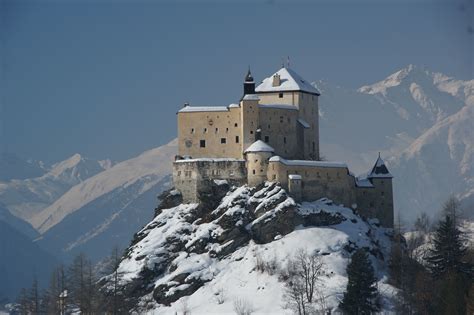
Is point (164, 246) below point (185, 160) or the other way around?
below

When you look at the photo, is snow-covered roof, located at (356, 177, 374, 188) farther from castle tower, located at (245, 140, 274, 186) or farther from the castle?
castle tower, located at (245, 140, 274, 186)

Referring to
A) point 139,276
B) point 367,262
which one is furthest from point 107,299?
point 367,262

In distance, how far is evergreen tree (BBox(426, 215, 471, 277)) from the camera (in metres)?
141

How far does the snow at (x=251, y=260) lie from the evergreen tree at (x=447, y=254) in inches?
232

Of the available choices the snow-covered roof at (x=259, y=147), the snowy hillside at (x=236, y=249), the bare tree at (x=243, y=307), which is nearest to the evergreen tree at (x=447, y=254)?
the snowy hillside at (x=236, y=249)

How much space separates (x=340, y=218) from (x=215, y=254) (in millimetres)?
15211

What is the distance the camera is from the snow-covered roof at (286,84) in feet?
543

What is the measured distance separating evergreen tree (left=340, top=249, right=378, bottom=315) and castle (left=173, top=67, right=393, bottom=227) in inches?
731

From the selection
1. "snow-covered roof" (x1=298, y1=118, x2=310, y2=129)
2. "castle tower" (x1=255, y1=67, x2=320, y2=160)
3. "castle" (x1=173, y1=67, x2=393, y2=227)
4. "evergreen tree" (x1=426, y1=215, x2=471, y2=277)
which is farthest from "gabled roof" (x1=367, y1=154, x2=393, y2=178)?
"evergreen tree" (x1=426, y1=215, x2=471, y2=277)

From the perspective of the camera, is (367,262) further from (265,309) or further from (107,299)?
(107,299)

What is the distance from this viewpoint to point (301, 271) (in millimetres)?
145125

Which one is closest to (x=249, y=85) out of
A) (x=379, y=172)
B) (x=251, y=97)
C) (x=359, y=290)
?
(x=251, y=97)

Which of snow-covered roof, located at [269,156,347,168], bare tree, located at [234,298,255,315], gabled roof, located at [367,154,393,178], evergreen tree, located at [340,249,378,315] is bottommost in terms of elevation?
bare tree, located at [234,298,255,315]

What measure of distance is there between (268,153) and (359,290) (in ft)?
82.2
